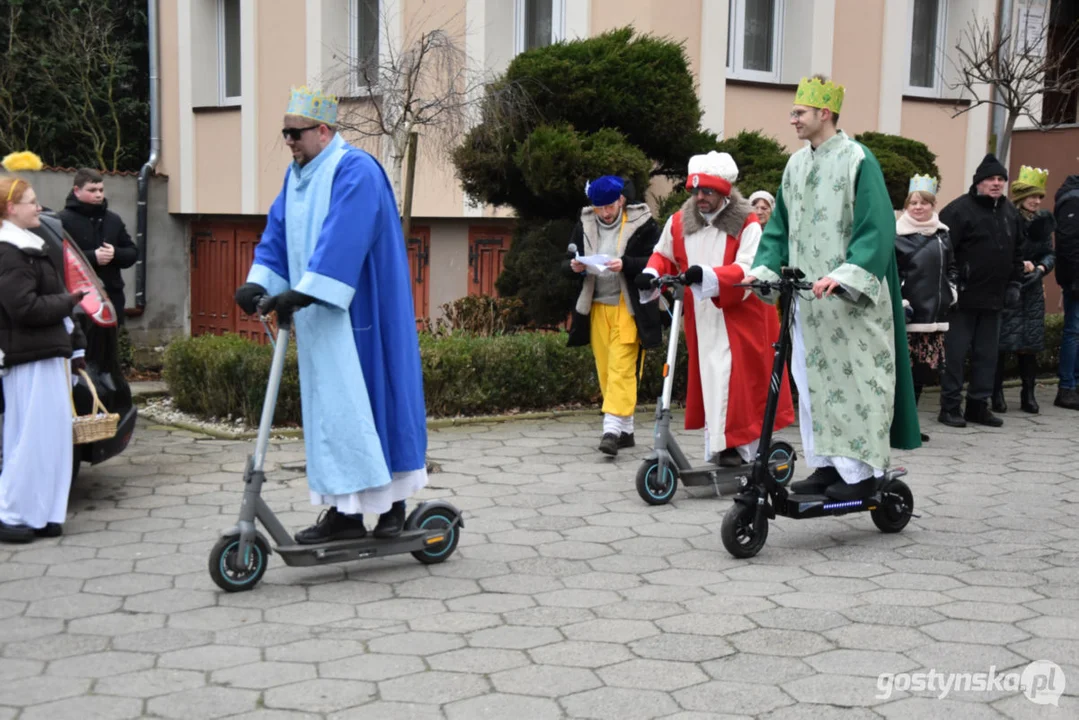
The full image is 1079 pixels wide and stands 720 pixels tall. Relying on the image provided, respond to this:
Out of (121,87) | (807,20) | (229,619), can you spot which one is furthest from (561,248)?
(121,87)

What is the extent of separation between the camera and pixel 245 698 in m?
4.13

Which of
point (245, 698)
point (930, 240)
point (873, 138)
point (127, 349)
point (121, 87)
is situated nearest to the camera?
point (245, 698)

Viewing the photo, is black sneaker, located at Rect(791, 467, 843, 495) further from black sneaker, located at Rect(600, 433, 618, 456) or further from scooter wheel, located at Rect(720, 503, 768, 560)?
black sneaker, located at Rect(600, 433, 618, 456)

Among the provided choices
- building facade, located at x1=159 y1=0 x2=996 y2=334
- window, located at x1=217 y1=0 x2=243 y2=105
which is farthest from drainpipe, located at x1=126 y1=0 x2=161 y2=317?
window, located at x1=217 y1=0 x2=243 y2=105

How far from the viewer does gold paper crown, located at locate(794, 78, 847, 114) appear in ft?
19.5

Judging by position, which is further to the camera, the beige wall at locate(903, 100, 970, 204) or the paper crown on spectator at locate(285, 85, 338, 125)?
the beige wall at locate(903, 100, 970, 204)

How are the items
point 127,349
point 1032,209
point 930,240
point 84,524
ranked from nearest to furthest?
1. point 84,524
2. point 930,240
3. point 1032,209
4. point 127,349

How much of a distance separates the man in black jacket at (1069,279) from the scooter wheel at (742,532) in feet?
19.2

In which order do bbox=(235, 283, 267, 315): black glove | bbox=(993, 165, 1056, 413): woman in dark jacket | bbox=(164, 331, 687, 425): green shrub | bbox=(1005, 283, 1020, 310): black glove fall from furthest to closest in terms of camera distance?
bbox=(993, 165, 1056, 413): woman in dark jacket, bbox=(1005, 283, 1020, 310): black glove, bbox=(164, 331, 687, 425): green shrub, bbox=(235, 283, 267, 315): black glove

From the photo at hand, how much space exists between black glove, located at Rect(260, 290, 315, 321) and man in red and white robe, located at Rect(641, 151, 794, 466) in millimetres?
2314

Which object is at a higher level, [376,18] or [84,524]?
[376,18]

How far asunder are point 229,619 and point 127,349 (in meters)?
8.89

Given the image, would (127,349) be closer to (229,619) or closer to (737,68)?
(737,68)

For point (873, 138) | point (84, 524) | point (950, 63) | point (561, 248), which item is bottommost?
point (84, 524)
